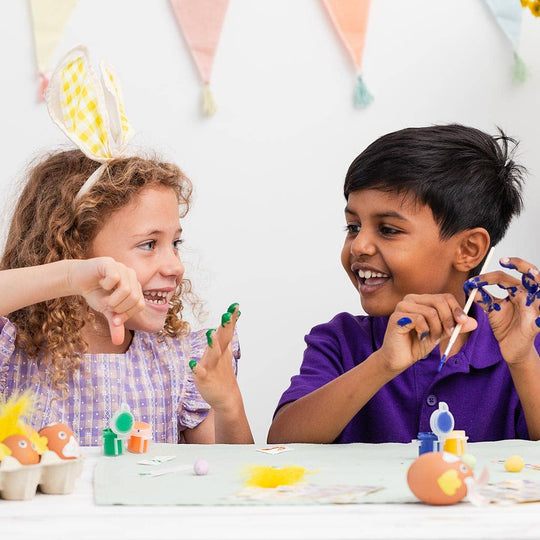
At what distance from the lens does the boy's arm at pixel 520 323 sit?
1.08 meters

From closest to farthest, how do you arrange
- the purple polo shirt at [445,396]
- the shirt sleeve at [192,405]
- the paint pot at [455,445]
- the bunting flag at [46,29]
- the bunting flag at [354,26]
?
the paint pot at [455,445], the purple polo shirt at [445,396], the shirt sleeve at [192,405], the bunting flag at [46,29], the bunting flag at [354,26]

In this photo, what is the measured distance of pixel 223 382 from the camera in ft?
3.70

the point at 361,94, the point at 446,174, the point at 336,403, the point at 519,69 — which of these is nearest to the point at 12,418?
the point at 336,403

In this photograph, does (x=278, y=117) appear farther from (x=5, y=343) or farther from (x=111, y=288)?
(x=111, y=288)

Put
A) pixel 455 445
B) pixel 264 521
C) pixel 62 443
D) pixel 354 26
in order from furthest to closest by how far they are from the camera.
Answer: pixel 354 26 → pixel 455 445 → pixel 62 443 → pixel 264 521

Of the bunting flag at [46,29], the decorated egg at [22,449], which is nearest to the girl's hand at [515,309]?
the decorated egg at [22,449]

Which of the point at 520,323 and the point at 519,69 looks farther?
the point at 519,69

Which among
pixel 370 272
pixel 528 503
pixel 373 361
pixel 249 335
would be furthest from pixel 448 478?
pixel 249 335

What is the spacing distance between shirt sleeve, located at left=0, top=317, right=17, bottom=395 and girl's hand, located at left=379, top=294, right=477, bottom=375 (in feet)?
1.87

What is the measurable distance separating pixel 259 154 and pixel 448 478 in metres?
1.39

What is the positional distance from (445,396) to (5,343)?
660 mm

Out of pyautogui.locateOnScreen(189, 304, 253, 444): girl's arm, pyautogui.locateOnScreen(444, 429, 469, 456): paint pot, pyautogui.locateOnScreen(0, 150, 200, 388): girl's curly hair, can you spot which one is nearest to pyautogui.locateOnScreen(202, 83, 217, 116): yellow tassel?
pyautogui.locateOnScreen(0, 150, 200, 388): girl's curly hair

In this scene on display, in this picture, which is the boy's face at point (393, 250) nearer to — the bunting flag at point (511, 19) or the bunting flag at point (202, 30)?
the bunting flag at point (202, 30)

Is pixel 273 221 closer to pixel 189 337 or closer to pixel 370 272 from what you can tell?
pixel 189 337
